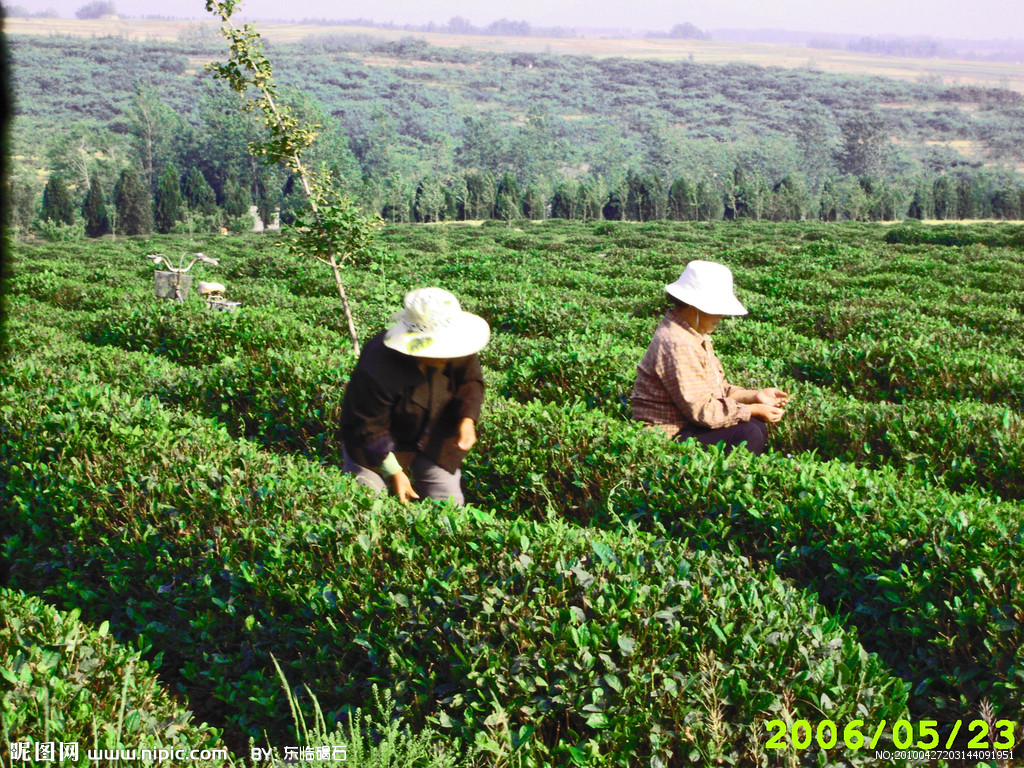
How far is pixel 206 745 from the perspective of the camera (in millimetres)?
3723

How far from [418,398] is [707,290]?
88.9 inches

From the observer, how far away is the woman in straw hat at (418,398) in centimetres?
442

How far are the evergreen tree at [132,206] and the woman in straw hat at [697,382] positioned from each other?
8184 cm

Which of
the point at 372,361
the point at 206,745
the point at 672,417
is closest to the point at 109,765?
the point at 206,745

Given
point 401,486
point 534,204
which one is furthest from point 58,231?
point 401,486

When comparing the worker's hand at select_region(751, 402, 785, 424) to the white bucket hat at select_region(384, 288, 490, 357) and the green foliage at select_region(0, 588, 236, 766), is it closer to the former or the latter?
the white bucket hat at select_region(384, 288, 490, 357)

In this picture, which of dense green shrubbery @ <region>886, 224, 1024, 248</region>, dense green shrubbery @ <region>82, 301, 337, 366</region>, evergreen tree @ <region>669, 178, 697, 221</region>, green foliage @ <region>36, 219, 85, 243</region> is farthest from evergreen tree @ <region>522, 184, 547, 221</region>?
dense green shrubbery @ <region>82, 301, 337, 366</region>

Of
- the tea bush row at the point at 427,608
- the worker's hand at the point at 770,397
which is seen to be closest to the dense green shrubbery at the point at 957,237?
the worker's hand at the point at 770,397

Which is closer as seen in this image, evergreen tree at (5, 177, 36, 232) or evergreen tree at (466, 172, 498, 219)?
evergreen tree at (5, 177, 36, 232)

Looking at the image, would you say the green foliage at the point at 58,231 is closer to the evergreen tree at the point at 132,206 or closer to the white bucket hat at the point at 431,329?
the evergreen tree at the point at 132,206

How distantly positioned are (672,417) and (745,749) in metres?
3.21

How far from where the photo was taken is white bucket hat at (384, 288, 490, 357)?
437 centimetres

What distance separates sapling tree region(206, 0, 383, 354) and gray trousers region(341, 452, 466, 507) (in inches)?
173

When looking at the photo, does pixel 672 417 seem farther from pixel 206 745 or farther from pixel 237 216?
pixel 237 216
